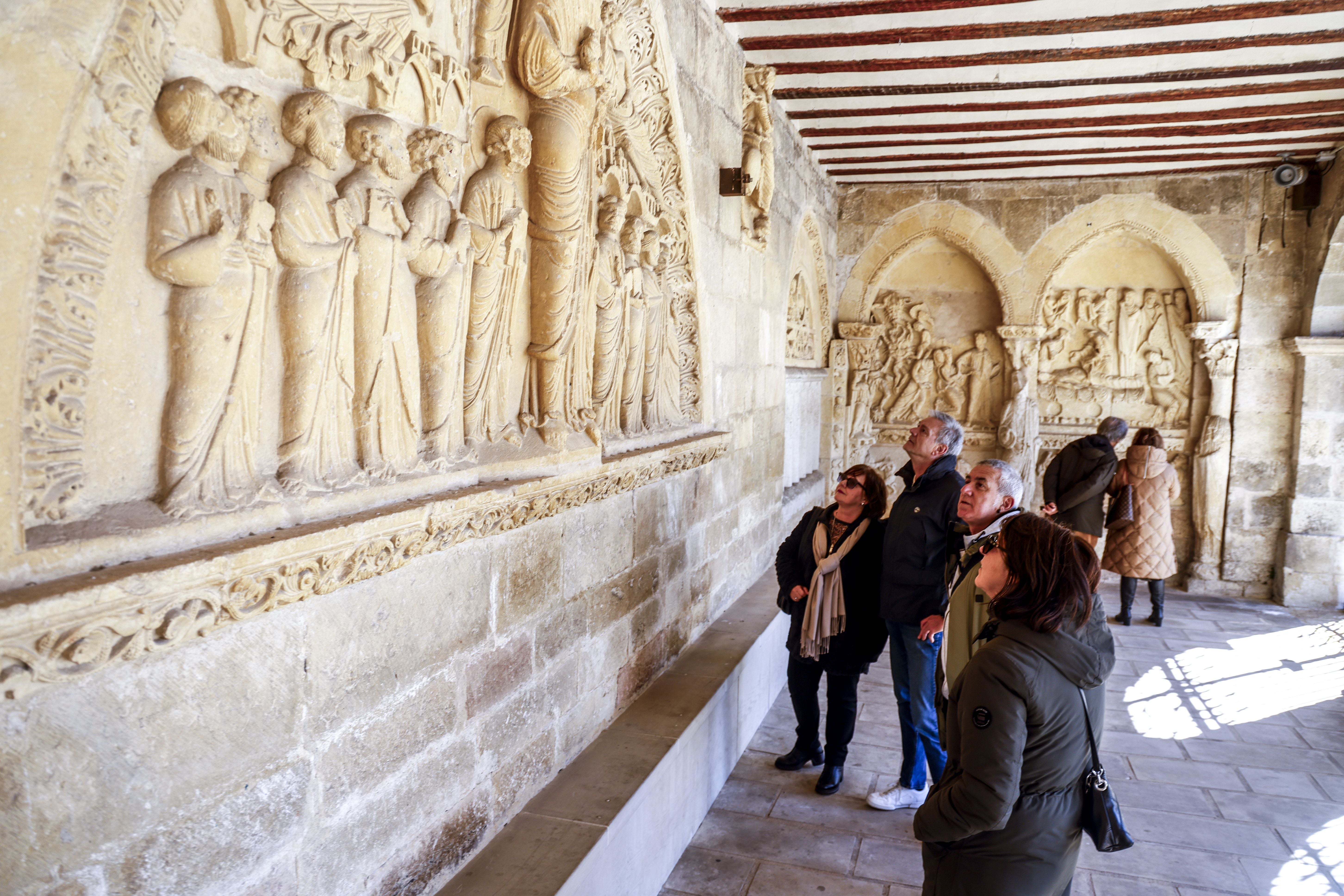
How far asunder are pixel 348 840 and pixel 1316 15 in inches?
200

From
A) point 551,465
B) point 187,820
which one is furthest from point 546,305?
point 187,820

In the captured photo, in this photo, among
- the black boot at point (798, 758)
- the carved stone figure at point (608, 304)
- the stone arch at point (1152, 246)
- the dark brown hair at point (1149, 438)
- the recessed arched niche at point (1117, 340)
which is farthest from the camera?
the recessed arched niche at point (1117, 340)

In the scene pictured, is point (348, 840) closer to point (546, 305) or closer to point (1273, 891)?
point (546, 305)

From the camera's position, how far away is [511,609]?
2.20m

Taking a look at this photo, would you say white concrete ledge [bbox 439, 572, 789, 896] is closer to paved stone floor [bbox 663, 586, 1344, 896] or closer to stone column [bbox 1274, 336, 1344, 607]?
paved stone floor [bbox 663, 586, 1344, 896]

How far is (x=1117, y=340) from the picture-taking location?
7656 millimetres

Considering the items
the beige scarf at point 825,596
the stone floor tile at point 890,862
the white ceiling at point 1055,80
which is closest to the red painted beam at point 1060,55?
the white ceiling at point 1055,80

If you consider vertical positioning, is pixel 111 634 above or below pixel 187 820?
above

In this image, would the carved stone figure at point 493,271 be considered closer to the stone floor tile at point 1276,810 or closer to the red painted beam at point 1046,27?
the red painted beam at point 1046,27

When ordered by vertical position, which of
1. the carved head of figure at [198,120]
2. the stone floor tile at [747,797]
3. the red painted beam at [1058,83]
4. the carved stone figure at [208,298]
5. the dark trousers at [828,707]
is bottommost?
the stone floor tile at [747,797]

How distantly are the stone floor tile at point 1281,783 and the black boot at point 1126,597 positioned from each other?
240 centimetres

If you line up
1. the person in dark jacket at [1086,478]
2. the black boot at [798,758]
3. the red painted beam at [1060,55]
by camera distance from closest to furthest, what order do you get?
the black boot at [798,758] → the red painted beam at [1060,55] → the person in dark jacket at [1086,478]

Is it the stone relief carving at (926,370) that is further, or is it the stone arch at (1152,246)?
the stone relief carving at (926,370)

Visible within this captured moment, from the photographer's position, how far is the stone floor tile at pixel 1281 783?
367 cm
